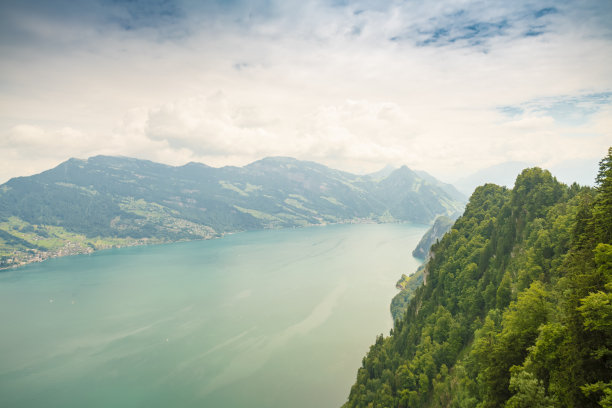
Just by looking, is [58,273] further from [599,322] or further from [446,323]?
[599,322]

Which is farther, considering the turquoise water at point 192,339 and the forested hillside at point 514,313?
the turquoise water at point 192,339

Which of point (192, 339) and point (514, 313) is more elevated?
point (514, 313)

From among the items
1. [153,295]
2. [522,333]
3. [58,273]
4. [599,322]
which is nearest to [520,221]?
[522,333]

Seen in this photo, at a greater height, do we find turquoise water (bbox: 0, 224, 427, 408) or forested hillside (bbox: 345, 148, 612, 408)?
forested hillside (bbox: 345, 148, 612, 408)

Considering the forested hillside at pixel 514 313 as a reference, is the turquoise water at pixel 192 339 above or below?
below

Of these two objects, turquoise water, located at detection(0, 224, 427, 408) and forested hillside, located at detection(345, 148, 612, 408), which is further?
turquoise water, located at detection(0, 224, 427, 408)
